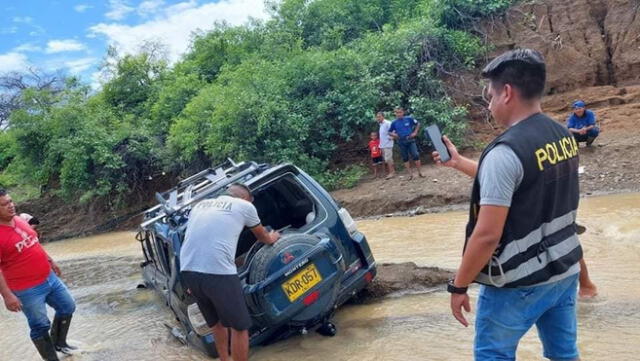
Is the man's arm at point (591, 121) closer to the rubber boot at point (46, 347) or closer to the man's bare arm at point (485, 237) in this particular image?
the man's bare arm at point (485, 237)

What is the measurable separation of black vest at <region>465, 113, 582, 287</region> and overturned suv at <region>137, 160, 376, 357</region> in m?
2.09

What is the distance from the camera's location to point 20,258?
16.4 ft

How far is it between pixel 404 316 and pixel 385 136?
8.02 meters

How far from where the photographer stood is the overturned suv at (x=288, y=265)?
4.13m

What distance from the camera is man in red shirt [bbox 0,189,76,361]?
16.2 ft

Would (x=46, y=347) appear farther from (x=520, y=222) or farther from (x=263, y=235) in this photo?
(x=520, y=222)

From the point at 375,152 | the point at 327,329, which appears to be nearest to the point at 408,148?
the point at 375,152

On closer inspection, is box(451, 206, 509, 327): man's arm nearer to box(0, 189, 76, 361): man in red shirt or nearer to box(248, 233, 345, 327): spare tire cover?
box(248, 233, 345, 327): spare tire cover

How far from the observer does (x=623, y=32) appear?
547 inches

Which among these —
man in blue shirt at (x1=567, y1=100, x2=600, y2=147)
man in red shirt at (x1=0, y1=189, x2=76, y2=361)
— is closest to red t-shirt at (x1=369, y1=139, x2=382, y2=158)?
man in blue shirt at (x1=567, y1=100, x2=600, y2=147)

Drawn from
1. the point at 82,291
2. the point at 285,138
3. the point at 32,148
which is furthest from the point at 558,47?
the point at 32,148

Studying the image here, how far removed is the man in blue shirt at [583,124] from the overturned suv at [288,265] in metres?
7.38

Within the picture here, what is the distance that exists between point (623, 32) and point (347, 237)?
41.6ft

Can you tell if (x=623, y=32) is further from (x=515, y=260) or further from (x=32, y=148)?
(x=32, y=148)
